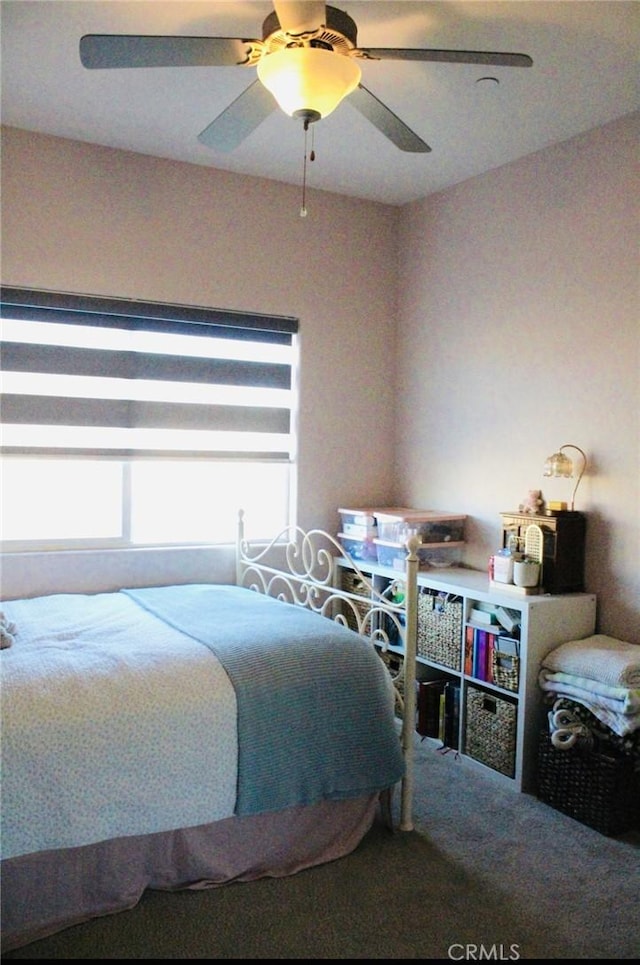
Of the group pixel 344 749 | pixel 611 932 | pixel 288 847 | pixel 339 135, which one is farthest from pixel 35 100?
pixel 611 932

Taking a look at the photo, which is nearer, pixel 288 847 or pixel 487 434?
pixel 288 847

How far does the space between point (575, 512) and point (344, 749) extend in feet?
4.73

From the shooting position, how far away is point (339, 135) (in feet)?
10.4

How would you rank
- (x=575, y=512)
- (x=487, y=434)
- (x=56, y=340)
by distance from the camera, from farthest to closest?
(x=487, y=434), (x=56, y=340), (x=575, y=512)

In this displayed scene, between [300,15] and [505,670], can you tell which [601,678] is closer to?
[505,670]

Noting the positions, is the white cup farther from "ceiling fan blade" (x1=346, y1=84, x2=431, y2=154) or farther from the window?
"ceiling fan blade" (x1=346, y1=84, x2=431, y2=154)

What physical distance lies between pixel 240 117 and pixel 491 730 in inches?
97.2

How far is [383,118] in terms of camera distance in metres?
2.28

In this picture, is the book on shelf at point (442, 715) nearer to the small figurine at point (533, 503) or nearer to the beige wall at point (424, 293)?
the beige wall at point (424, 293)

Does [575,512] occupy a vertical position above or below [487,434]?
below

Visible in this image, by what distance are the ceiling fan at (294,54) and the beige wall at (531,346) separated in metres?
1.26

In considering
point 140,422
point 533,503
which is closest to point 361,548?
point 533,503

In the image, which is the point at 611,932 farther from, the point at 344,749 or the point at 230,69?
the point at 230,69

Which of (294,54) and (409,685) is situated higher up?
(294,54)
